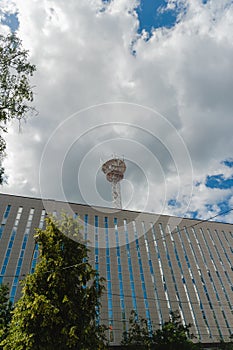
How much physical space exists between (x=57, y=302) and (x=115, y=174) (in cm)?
2698

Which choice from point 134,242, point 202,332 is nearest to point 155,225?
point 134,242

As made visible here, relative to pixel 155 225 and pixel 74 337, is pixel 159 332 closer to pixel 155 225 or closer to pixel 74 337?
pixel 74 337

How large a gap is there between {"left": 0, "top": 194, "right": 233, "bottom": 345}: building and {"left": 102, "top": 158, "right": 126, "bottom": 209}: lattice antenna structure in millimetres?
1950

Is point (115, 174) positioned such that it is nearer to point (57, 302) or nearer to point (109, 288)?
point (109, 288)

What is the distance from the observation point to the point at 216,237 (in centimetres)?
3606

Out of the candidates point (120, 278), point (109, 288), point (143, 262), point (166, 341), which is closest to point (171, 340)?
point (166, 341)

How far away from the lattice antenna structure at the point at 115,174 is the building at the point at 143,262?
1950mm

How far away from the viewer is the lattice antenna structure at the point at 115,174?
34781mm

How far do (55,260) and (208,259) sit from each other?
28.1m

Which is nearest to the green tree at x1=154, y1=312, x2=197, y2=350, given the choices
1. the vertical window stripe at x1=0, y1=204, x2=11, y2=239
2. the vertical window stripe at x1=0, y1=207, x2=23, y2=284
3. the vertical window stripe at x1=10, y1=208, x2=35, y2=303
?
the vertical window stripe at x1=10, y1=208, x2=35, y2=303

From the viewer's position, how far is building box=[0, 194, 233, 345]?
25.3m

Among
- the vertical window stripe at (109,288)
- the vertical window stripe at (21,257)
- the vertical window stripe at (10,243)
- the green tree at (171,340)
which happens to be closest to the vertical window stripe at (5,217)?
the vertical window stripe at (10,243)

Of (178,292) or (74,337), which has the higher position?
(178,292)

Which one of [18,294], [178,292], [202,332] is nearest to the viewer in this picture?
[18,294]
